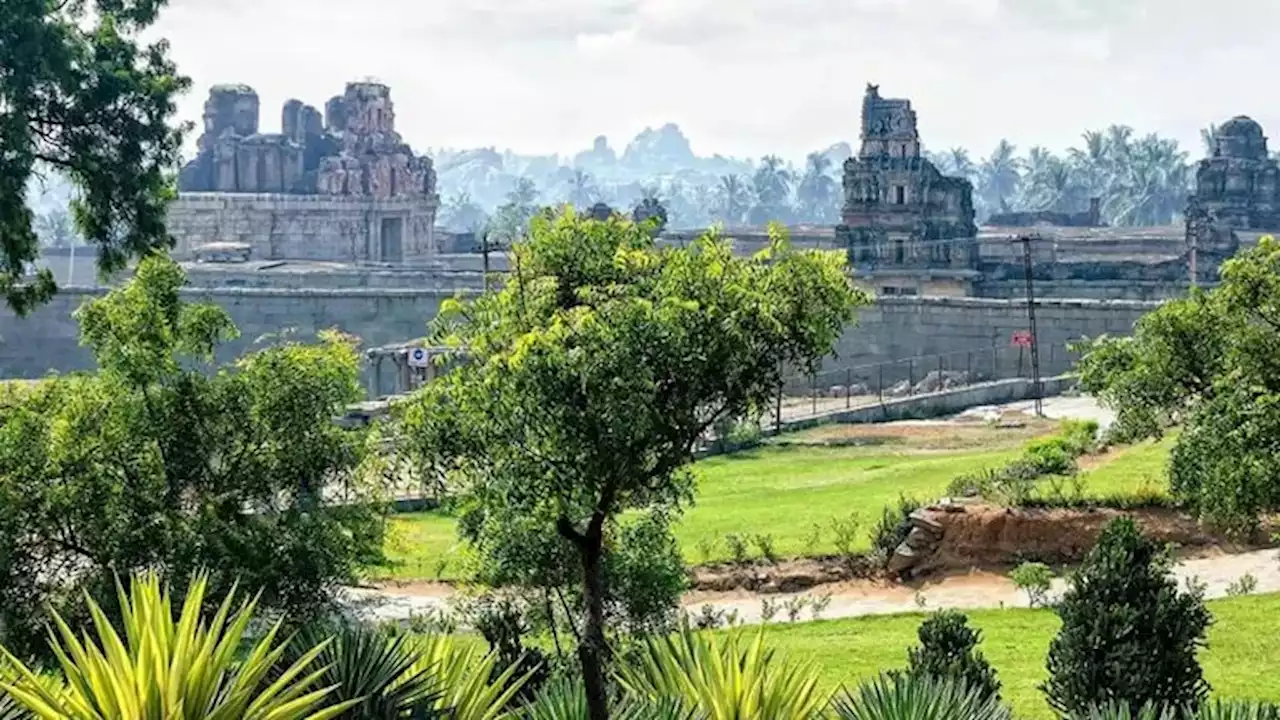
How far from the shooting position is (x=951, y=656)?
38.1 ft

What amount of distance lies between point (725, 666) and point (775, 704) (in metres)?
0.38

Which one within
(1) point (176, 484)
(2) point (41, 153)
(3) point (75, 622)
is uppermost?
(2) point (41, 153)

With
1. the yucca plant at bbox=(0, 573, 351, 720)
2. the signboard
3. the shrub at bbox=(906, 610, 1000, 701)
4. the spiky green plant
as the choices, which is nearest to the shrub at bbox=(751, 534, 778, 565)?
the shrub at bbox=(906, 610, 1000, 701)

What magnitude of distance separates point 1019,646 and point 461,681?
824 cm

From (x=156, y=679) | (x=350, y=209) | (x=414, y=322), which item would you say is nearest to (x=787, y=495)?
(x=156, y=679)

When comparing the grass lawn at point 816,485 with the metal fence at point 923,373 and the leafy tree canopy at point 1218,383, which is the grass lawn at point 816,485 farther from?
the metal fence at point 923,373

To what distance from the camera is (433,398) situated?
11008 mm

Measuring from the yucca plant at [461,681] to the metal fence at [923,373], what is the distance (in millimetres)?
33579

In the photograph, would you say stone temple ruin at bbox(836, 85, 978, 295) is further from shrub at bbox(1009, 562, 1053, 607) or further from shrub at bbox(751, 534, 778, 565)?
shrub at bbox(1009, 562, 1053, 607)

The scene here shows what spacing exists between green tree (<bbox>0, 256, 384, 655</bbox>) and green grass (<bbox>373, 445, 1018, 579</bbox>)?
3.17 m

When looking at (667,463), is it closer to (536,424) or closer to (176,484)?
(536,424)

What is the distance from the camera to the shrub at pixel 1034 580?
19.4m

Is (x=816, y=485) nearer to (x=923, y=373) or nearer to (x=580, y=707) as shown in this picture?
(x=580, y=707)

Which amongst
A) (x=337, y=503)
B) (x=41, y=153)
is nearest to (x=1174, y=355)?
(x=337, y=503)
